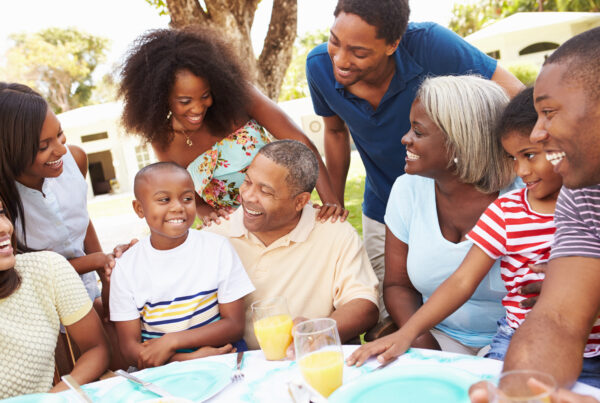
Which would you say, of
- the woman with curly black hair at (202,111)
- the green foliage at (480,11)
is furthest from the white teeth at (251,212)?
the green foliage at (480,11)

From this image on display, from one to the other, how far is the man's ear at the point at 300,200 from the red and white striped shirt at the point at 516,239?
3.27 feet

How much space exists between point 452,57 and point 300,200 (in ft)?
4.56

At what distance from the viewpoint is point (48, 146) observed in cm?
297

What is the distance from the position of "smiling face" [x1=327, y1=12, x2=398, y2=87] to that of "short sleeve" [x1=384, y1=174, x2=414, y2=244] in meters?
0.76

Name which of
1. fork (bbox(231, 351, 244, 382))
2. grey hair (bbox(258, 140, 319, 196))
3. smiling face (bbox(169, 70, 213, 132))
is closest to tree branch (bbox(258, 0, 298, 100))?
smiling face (bbox(169, 70, 213, 132))

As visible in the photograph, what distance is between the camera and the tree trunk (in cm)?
694

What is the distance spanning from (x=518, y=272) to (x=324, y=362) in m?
1.09

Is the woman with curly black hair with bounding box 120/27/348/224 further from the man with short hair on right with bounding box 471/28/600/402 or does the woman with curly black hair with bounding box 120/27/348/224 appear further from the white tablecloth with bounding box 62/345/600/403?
the man with short hair on right with bounding box 471/28/600/402

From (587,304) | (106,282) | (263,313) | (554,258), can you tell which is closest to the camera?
(587,304)

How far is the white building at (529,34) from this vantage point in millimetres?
25312

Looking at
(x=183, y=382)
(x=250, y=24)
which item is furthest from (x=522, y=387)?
(x=250, y=24)

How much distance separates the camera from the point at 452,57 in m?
3.43

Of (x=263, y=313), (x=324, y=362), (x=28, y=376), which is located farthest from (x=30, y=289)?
(x=324, y=362)

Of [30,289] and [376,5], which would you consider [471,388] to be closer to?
[30,289]
